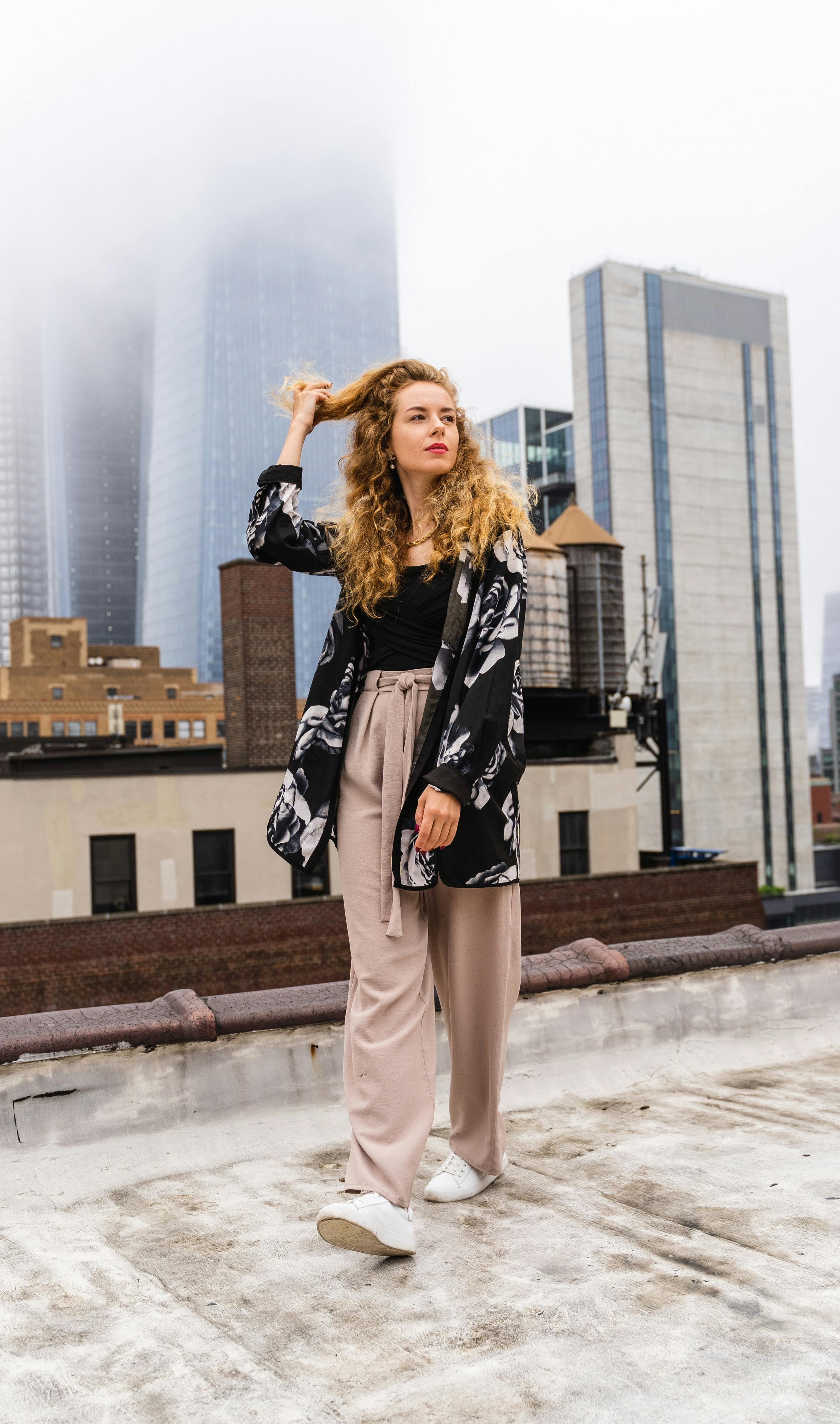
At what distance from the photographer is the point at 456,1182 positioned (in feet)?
9.75

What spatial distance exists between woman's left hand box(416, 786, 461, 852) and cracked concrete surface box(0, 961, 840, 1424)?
3.14ft

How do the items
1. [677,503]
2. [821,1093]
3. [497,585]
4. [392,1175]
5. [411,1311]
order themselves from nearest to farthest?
1. [411,1311]
2. [392,1175]
3. [497,585]
4. [821,1093]
5. [677,503]

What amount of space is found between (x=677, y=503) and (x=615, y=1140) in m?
64.6

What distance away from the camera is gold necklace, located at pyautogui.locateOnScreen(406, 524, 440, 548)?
297 centimetres

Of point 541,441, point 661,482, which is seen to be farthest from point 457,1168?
point 541,441

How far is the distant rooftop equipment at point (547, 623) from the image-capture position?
2711 cm

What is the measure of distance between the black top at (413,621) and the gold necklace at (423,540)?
0.07 metres

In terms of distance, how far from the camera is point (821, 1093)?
153 inches

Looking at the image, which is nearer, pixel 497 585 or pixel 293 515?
pixel 497 585

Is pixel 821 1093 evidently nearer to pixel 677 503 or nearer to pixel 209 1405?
pixel 209 1405

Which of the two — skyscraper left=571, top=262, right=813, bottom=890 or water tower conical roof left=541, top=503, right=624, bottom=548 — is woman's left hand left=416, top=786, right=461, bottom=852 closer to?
water tower conical roof left=541, top=503, right=624, bottom=548

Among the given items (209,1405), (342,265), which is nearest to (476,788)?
(209,1405)

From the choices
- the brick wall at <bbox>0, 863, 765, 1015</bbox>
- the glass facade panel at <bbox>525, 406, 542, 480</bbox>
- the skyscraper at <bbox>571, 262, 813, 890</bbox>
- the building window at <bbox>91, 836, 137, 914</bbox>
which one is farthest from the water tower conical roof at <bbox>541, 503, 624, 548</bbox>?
the glass facade panel at <bbox>525, 406, 542, 480</bbox>

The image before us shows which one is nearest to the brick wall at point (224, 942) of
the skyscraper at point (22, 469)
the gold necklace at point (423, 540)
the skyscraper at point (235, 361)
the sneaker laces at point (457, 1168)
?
the sneaker laces at point (457, 1168)
